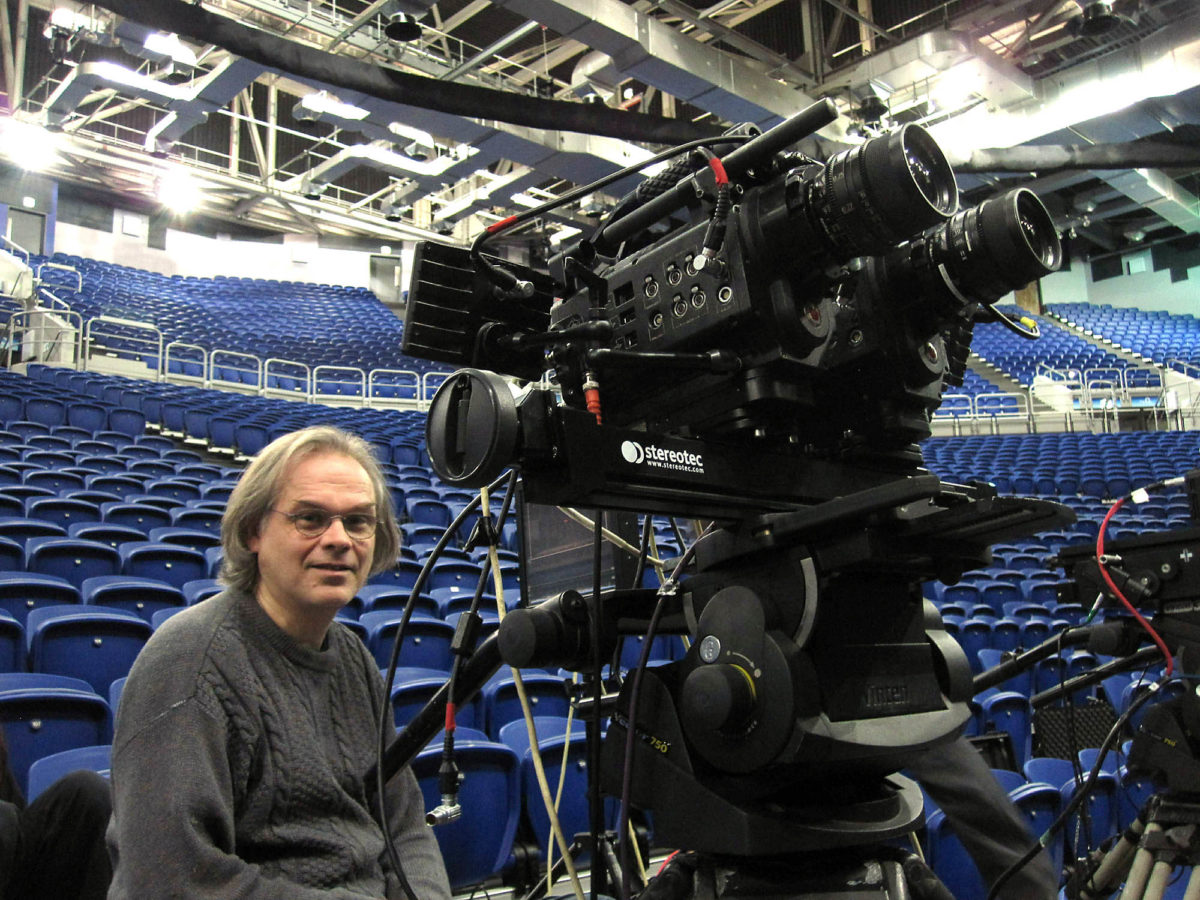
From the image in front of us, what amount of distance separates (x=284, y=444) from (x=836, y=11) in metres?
11.2

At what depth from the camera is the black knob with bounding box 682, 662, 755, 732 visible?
2.53 feet

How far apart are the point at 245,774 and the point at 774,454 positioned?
0.68 meters

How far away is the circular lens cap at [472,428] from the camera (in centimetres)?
79

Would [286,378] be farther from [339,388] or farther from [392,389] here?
[392,389]

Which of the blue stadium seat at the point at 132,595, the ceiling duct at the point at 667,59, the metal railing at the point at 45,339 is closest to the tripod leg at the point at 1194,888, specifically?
the blue stadium seat at the point at 132,595

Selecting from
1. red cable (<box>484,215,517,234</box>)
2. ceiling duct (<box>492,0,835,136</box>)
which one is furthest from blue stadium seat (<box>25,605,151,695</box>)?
ceiling duct (<box>492,0,835,136</box>)

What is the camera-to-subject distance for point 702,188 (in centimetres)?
90

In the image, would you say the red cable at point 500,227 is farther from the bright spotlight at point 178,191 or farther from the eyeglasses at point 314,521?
the bright spotlight at point 178,191

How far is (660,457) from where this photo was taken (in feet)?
2.79

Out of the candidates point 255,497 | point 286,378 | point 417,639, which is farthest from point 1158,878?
point 286,378

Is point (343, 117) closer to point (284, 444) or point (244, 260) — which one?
point (244, 260)

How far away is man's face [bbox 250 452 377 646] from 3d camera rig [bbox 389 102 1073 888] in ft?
0.67

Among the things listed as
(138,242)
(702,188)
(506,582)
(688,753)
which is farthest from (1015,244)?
(138,242)

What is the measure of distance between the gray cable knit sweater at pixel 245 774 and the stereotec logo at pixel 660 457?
535 millimetres
